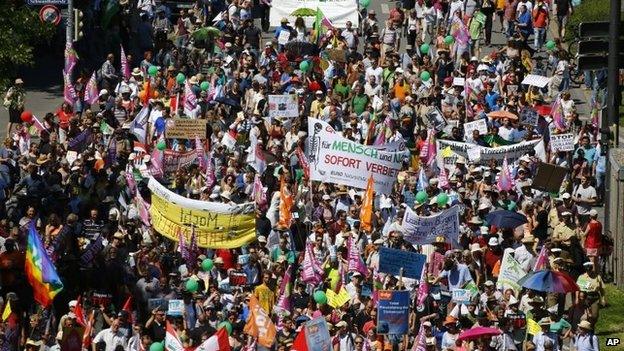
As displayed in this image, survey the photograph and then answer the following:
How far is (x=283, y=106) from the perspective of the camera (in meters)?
43.4

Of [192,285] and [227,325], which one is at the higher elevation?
[192,285]

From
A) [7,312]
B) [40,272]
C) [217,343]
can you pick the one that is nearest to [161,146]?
[40,272]

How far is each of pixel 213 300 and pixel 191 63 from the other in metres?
16.7

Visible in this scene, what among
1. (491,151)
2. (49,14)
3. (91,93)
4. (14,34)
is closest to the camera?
(14,34)

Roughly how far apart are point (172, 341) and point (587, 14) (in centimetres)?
2660

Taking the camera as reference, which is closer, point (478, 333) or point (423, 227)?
point (478, 333)

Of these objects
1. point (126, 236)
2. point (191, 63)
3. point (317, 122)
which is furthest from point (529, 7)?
point (126, 236)

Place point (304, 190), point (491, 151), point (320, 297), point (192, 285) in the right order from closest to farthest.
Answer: point (320, 297) → point (192, 285) → point (304, 190) → point (491, 151)

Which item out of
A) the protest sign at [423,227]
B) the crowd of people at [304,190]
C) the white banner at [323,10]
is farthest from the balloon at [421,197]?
the white banner at [323,10]

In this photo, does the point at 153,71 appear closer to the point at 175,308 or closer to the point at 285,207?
the point at 285,207

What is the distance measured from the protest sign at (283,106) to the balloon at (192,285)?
944cm

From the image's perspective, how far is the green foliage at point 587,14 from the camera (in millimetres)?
54938

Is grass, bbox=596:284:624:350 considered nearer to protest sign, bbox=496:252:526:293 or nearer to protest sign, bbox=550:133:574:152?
protest sign, bbox=496:252:526:293

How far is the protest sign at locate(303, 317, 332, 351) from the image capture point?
30.8m
